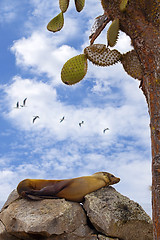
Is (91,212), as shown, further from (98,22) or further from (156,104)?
(98,22)

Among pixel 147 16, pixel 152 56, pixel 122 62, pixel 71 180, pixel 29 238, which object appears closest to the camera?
pixel 152 56

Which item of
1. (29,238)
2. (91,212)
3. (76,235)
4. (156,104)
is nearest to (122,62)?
(156,104)

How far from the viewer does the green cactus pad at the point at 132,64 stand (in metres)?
6.52

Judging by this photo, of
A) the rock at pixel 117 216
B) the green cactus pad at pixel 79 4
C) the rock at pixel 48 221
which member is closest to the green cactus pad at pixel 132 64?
the green cactus pad at pixel 79 4

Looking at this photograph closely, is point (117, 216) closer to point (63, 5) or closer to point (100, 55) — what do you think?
point (100, 55)

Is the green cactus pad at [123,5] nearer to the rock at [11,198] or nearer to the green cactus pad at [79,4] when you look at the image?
the green cactus pad at [79,4]

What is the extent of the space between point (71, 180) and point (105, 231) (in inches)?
55.8

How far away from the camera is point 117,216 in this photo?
701 cm

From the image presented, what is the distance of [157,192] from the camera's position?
211 inches

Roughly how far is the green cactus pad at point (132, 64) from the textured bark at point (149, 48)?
32 centimetres

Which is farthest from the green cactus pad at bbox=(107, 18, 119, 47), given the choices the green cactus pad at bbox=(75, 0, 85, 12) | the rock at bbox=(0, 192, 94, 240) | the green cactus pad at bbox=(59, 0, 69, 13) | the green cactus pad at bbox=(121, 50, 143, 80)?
the rock at bbox=(0, 192, 94, 240)

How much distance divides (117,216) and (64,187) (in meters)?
1.39

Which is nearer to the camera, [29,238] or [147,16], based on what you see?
[147,16]

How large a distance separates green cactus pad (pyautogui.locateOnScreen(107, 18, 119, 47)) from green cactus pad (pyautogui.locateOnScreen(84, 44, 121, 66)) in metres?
0.15
